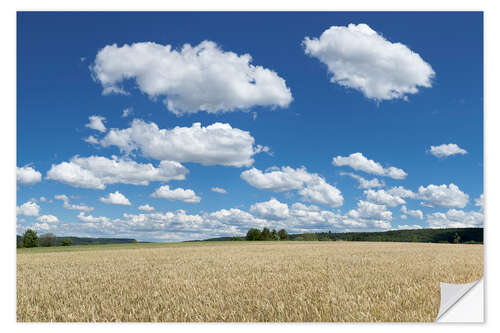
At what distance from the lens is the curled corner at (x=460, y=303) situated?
18.5ft

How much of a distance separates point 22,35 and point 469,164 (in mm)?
9085

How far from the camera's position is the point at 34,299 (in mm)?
6074

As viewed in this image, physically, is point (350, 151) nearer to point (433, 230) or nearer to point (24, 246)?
point (433, 230)

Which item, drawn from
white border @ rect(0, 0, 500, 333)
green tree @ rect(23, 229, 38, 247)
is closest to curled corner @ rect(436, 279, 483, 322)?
white border @ rect(0, 0, 500, 333)

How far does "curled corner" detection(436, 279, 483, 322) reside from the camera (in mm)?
5633

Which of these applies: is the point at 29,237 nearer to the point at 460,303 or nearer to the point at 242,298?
the point at 242,298

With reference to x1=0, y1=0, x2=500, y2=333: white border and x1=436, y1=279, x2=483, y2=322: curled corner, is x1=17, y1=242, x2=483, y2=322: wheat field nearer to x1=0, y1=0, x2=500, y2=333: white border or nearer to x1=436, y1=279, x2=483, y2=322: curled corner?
x1=436, y1=279, x2=483, y2=322: curled corner

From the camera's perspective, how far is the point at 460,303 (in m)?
6.35

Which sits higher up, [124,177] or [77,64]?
[77,64]

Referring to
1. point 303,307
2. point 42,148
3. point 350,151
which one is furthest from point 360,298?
point 42,148
